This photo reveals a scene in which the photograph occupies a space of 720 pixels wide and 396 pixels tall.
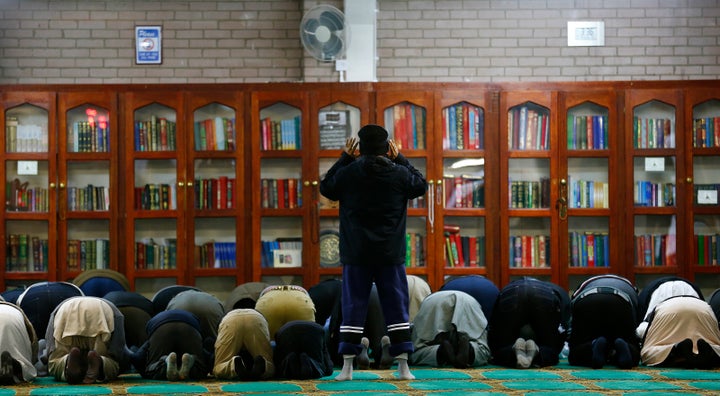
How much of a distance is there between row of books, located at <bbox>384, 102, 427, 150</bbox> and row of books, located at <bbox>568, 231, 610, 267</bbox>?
177 cm

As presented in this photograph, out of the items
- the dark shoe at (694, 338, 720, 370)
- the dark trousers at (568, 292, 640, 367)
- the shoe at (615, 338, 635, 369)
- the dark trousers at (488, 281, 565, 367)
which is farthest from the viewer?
the dark trousers at (488, 281, 565, 367)

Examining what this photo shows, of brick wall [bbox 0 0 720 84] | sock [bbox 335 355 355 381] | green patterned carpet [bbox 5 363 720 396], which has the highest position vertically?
brick wall [bbox 0 0 720 84]

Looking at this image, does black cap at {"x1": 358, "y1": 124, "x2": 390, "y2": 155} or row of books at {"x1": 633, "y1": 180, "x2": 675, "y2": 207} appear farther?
row of books at {"x1": 633, "y1": 180, "x2": 675, "y2": 207}

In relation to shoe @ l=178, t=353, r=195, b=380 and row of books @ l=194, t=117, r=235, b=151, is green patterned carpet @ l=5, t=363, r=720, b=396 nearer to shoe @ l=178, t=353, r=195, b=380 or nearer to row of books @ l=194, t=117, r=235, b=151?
shoe @ l=178, t=353, r=195, b=380

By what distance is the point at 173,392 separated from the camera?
6879 mm

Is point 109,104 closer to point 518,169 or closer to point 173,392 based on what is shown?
point 518,169

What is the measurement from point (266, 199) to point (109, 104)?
1770 mm

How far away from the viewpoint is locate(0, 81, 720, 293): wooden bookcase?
10.9 m

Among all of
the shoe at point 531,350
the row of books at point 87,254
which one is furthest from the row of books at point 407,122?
the shoe at point 531,350

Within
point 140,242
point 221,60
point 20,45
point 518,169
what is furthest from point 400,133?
point 20,45

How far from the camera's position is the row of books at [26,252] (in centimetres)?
1090

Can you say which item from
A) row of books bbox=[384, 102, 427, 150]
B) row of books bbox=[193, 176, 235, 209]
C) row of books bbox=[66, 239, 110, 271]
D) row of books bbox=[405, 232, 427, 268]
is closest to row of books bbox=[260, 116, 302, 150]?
row of books bbox=[193, 176, 235, 209]

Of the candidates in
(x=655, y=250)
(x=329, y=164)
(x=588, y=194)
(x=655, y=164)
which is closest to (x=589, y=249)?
(x=588, y=194)

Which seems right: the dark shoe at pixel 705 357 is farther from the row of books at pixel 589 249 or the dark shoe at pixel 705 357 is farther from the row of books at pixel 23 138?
the row of books at pixel 23 138
